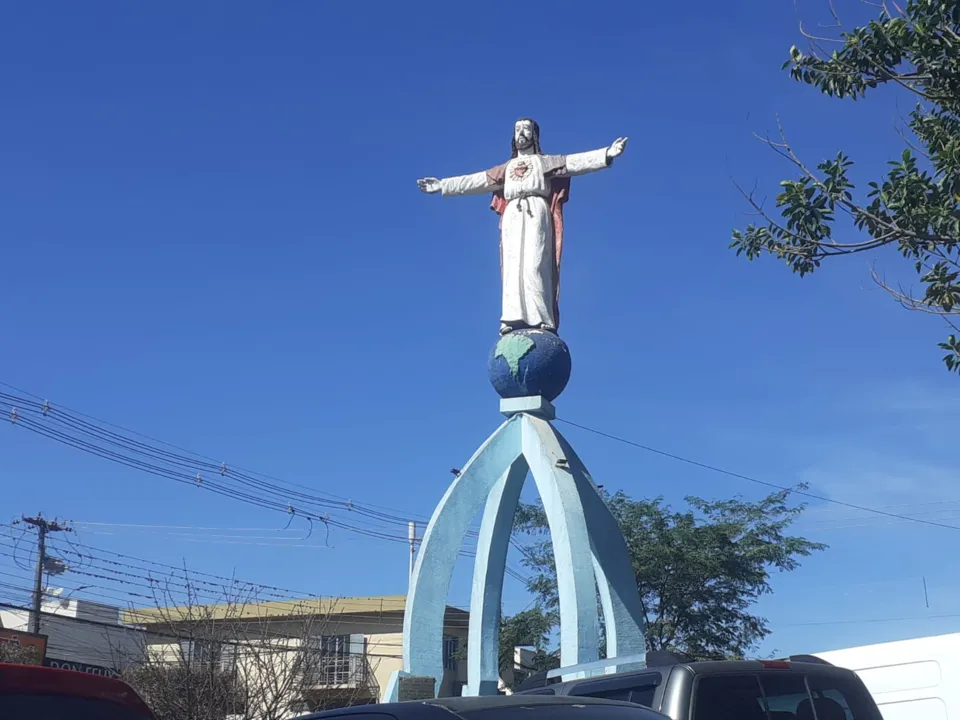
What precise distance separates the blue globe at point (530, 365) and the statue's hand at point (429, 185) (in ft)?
10.1

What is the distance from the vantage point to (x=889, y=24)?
10195 mm

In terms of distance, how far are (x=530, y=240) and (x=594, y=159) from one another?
5.03 feet

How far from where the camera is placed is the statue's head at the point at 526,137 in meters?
18.0

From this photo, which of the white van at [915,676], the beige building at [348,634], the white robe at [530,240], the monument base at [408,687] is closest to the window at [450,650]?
the beige building at [348,634]

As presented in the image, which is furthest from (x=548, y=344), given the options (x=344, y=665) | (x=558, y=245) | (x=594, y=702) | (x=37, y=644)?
(x=344, y=665)

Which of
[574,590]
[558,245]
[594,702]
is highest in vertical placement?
[558,245]

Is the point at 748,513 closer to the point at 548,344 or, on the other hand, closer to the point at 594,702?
the point at 548,344

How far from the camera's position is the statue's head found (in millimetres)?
17984

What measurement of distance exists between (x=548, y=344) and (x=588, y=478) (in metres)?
2.16

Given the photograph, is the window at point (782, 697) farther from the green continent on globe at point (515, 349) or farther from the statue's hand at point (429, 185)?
the statue's hand at point (429, 185)

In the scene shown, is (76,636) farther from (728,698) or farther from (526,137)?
(728,698)

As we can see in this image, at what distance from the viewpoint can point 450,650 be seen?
33.5 m

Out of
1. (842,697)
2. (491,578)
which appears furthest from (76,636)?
(842,697)

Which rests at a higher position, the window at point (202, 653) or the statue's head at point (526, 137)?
the statue's head at point (526, 137)
